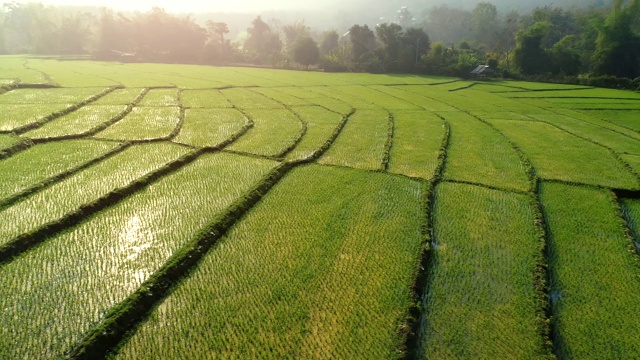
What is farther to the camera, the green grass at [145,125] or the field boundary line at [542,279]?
the green grass at [145,125]

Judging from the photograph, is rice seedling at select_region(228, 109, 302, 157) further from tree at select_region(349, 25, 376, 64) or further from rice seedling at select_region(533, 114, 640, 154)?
tree at select_region(349, 25, 376, 64)

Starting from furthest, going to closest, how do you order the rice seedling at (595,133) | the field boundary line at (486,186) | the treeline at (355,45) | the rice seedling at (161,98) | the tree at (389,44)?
the tree at (389,44), the treeline at (355,45), the rice seedling at (161,98), the rice seedling at (595,133), the field boundary line at (486,186)

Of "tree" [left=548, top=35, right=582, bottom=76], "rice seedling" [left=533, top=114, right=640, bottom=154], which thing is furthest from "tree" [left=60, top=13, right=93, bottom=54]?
"tree" [left=548, top=35, right=582, bottom=76]

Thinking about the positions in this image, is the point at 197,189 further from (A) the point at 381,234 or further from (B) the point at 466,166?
(B) the point at 466,166

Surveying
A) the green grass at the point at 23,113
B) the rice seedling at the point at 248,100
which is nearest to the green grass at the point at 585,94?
the rice seedling at the point at 248,100

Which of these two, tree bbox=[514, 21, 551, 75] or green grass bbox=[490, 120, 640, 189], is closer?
green grass bbox=[490, 120, 640, 189]

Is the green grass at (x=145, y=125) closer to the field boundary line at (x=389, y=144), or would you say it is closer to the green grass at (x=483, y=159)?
the field boundary line at (x=389, y=144)
